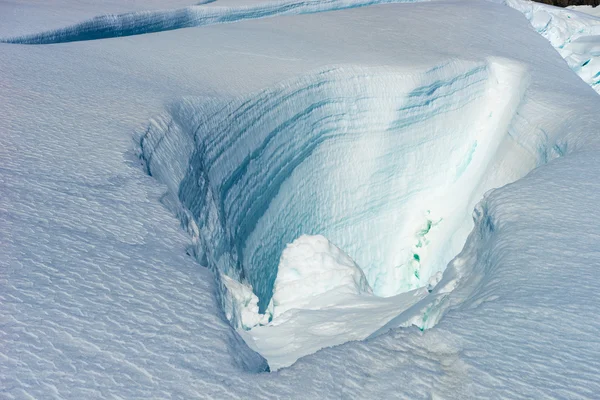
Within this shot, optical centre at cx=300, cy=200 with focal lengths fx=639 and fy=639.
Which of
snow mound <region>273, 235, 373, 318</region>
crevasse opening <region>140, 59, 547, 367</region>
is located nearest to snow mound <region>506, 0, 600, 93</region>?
crevasse opening <region>140, 59, 547, 367</region>

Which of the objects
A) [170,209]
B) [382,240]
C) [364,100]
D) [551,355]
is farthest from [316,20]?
[551,355]

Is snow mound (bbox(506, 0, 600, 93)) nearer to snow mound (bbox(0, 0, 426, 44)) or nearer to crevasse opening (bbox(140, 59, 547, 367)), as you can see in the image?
snow mound (bbox(0, 0, 426, 44))

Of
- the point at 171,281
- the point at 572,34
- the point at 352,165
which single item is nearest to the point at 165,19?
the point at 352,165

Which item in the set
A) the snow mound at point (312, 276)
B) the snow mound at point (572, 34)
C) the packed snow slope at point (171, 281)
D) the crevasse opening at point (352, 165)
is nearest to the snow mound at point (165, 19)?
the packed snow slope at point (171, 281)

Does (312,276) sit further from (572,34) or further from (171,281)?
(572,34)

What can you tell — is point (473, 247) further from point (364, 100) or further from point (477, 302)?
point (364, 100)

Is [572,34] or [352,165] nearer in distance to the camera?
[352,165]

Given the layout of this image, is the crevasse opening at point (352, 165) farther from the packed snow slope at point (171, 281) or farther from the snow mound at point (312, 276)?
the packed snow slope at point (171, 281)
